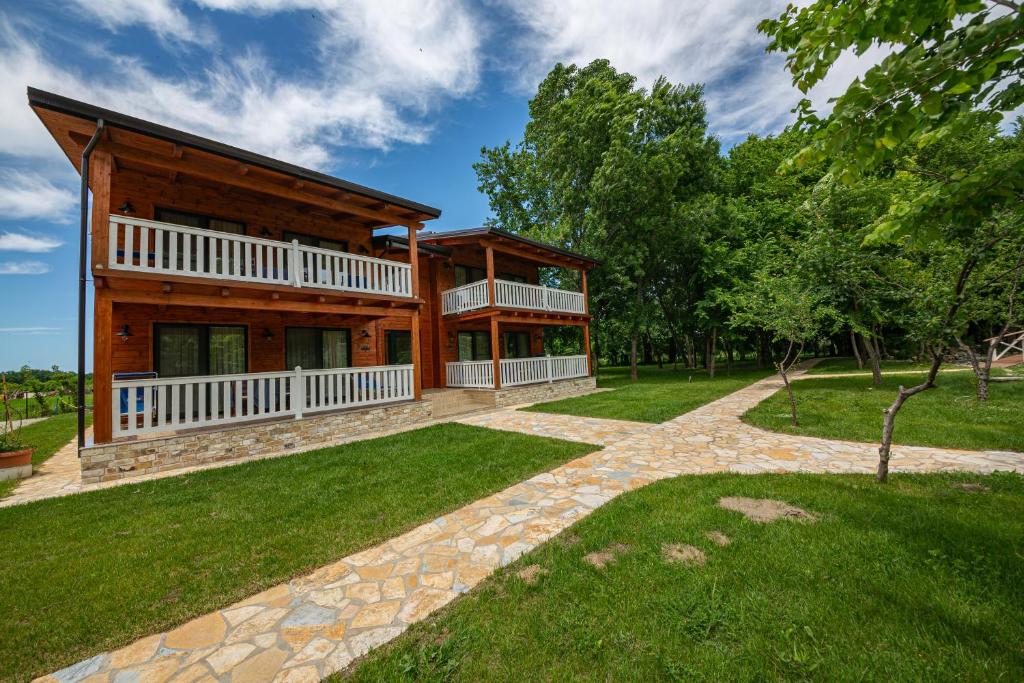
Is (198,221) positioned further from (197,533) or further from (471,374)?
(471,374)

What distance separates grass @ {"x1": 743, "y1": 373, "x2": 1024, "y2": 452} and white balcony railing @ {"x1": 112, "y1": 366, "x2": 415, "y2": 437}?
920cm

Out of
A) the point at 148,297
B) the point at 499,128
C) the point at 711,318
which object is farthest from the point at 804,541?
the point at 499,128

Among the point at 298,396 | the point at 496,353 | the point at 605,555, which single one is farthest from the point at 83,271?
the point at 496,353

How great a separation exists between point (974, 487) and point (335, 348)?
42.3 feet

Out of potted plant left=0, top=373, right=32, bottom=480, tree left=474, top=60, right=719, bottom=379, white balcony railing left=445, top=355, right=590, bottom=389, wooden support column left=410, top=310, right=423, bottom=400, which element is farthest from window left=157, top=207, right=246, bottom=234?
tree left=474, top=60, right=719, bottom=379

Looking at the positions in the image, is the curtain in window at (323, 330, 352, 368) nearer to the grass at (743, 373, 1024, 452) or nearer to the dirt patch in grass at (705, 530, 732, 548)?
the dirt patch in grass at (705, 530, 732, 548)

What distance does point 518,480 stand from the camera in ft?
16.6

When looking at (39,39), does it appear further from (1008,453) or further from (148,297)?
(1008,453)

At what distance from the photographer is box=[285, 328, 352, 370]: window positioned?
10219 mm

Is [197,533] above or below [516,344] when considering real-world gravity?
below

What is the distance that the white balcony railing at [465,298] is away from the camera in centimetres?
1291

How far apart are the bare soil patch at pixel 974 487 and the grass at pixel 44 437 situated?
500 inches

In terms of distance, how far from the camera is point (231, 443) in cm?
699

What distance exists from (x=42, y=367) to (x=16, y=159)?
11947 mm
